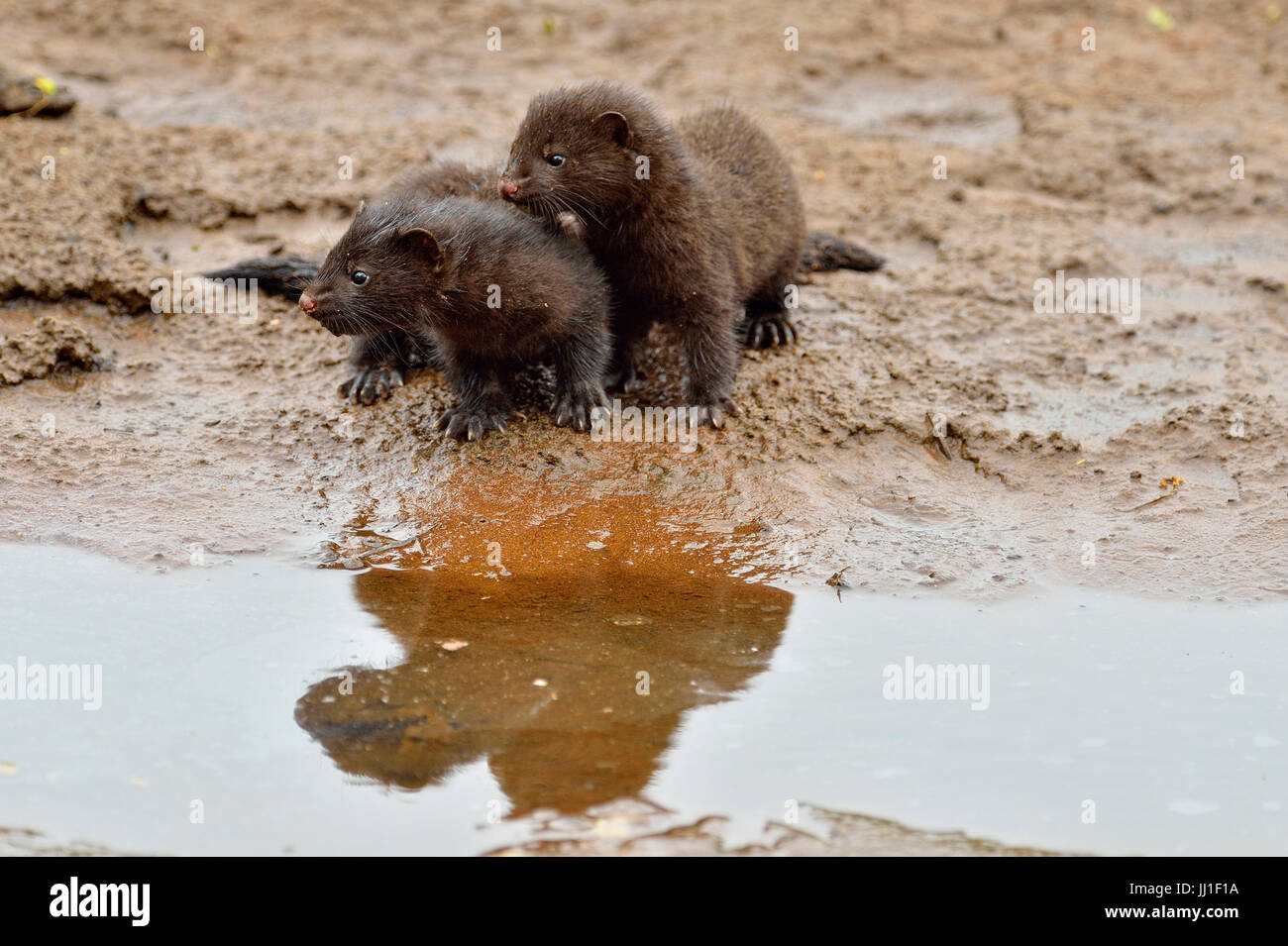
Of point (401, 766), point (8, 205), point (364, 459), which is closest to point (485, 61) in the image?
point (8, 205)

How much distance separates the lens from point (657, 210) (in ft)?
21.0

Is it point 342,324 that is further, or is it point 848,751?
point 342,324

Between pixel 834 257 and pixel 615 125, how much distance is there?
Result: 2.46m

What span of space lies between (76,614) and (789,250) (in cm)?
415

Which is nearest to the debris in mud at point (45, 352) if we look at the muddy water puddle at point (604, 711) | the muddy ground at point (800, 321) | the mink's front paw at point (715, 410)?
the muddy ground at point (800, 321)

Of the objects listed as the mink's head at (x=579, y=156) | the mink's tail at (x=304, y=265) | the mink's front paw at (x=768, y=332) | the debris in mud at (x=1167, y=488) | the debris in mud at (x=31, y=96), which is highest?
the debris in mud at (x=31, y=96)

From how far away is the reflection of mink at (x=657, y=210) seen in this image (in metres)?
6.23

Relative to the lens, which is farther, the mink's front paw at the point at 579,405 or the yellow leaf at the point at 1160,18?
the yellow leaf at the point at 1160,18

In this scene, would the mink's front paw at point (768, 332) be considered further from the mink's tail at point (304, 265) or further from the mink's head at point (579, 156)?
the mink's head at point (579, 156)

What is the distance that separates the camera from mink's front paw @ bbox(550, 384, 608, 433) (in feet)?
21.3

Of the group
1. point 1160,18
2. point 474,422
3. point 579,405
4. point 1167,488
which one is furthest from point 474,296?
point 1160,18

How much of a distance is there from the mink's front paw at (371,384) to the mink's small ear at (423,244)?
1.09 m

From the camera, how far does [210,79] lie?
10953 millimetres
